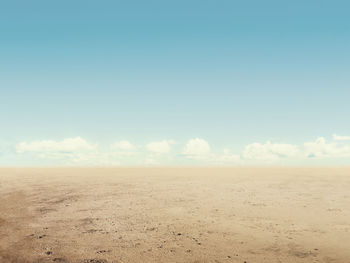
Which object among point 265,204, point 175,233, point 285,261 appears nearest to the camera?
point 285,261

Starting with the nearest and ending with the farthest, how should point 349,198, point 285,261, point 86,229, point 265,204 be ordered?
1. point 285,261
2. point 86,229
3. point 265,204
4. point 349,198

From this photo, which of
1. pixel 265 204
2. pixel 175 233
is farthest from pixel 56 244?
pixel 265 204

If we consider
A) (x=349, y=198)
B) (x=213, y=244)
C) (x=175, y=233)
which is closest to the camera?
(x=213, y=244)

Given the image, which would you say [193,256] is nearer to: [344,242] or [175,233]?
[175,233]

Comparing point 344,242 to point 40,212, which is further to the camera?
point 40,212

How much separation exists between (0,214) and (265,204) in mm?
17459

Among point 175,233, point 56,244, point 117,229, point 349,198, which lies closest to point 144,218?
point 117,229

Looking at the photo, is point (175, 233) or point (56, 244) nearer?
point (56, 244)

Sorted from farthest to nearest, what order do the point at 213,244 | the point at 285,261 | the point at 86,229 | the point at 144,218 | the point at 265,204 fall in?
the point at 265,204
the point at 144,218
the point at 86,229
the point at 213,244
the point at 285,261

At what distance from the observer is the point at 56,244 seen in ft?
43.5

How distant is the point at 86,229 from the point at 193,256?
6.42 metres

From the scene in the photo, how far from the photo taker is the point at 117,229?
51.0 ft

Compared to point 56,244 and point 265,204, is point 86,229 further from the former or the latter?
point 265,204

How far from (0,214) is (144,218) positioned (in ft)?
30.9
